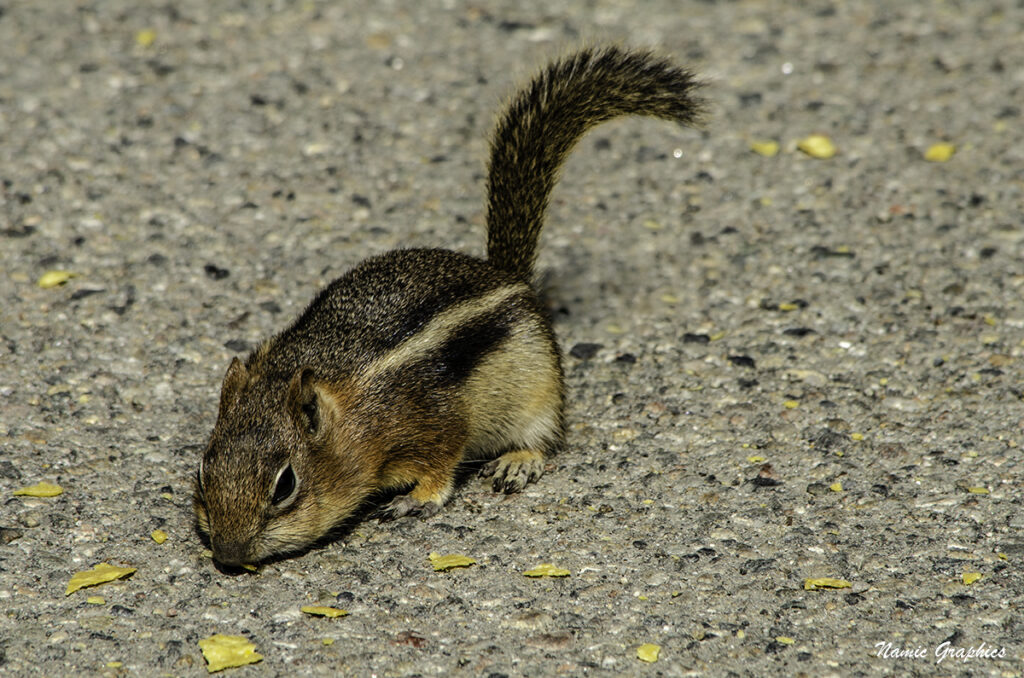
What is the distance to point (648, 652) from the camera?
116 inches

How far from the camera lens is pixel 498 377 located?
143 inches

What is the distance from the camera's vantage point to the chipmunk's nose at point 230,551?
306cm

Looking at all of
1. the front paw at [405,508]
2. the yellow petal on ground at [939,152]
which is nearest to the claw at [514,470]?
the front paw at [405,508]

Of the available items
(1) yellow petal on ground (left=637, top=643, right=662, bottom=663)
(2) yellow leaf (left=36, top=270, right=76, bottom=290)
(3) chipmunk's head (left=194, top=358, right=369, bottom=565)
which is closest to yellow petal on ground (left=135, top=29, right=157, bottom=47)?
(2) yellow leaf (left=36, top=270, right=76, bottom=290)

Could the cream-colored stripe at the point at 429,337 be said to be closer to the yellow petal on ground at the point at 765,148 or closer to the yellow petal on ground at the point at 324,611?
the yellow petal on ground at the point at 324,611

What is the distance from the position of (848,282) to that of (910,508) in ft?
4.39

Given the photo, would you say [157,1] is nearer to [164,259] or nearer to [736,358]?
[164,259]

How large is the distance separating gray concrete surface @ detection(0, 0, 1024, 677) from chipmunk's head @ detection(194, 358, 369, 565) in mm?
146

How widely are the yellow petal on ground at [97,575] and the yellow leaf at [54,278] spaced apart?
1.59 m

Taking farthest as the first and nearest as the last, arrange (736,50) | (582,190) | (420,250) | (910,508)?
(736,50)
(582,190)
(420,250)
(910,508)

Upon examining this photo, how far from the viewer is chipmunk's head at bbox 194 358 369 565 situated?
9.97 feet

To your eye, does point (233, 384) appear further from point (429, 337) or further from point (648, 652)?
point (648, 652)

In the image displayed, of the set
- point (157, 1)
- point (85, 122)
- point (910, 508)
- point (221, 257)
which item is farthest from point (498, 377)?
point (157, 1)

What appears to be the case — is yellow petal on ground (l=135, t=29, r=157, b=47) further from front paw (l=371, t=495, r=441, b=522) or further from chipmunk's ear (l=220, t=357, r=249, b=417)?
front paw (l=371, t=495, r=441, b=522)
